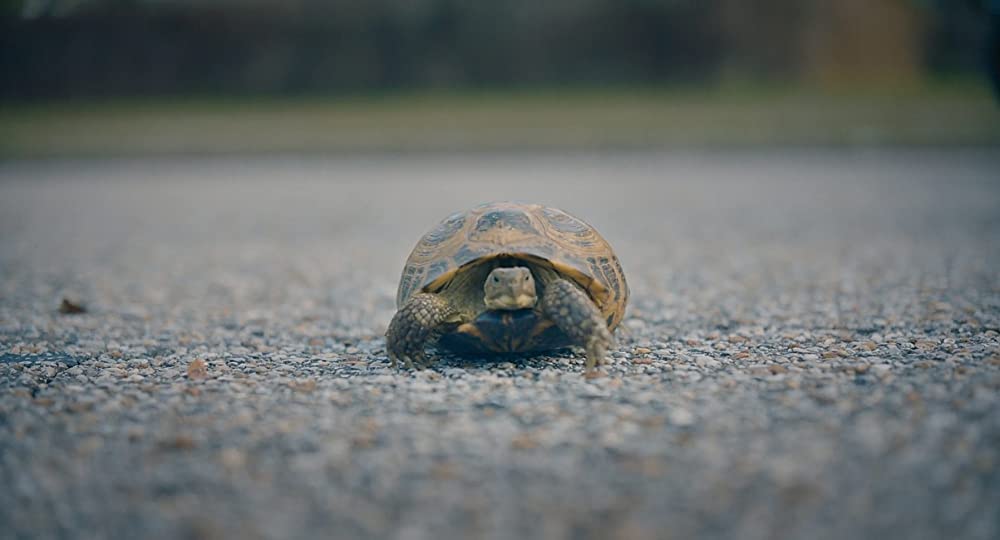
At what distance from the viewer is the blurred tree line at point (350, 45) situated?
2039cm

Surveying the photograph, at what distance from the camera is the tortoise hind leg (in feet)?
8.61

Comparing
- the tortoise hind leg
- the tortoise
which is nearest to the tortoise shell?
the tortoise

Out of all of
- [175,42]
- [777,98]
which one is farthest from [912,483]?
[175,42]

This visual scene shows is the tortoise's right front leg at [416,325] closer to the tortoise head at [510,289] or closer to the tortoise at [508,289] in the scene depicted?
the tortoise at [508,289]

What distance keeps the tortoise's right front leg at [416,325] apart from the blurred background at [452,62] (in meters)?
13.9

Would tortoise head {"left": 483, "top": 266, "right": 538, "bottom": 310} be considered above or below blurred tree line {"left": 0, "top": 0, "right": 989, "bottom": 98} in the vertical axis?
below

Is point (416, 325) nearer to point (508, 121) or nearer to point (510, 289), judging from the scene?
point (510, 289)

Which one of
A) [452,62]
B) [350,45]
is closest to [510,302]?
[452,62]

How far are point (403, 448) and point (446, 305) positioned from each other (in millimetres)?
806

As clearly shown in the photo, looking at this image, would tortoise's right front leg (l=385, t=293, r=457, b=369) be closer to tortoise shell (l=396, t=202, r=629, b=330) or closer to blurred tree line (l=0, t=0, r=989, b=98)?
tortoise shell (l=396, t=202, r=629, b=330)

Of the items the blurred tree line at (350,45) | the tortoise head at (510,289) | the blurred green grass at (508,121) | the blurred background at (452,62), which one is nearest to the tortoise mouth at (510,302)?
the tortoise head at (510,289)

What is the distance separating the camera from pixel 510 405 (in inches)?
90.8

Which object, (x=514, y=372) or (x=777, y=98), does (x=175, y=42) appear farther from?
(x=514, y=372)

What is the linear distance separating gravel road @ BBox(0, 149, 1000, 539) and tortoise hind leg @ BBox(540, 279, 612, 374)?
0.35ft
